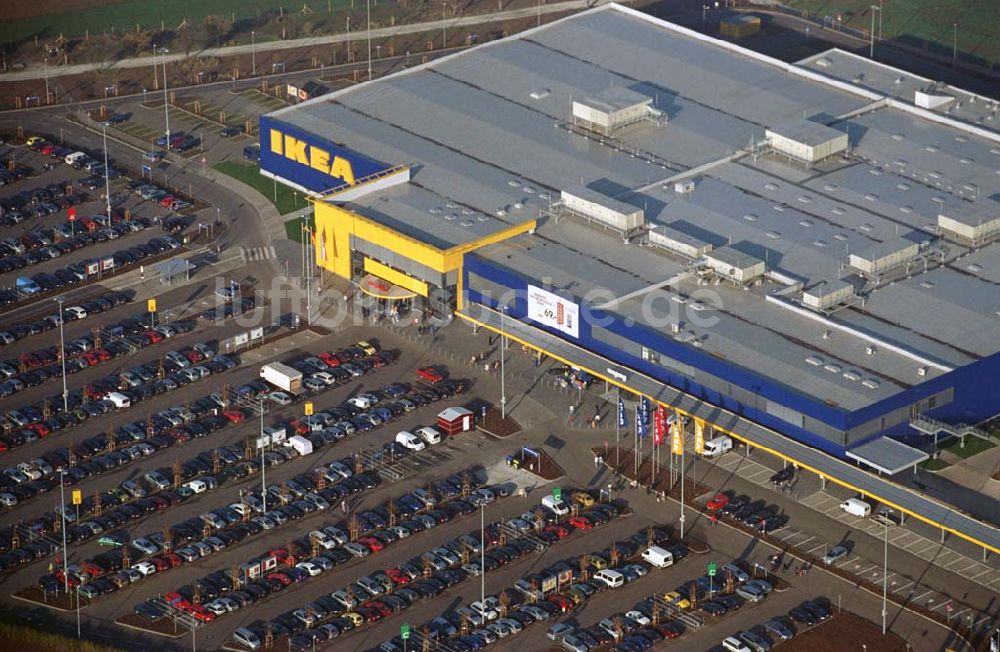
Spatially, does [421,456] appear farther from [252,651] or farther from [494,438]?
[252,651]

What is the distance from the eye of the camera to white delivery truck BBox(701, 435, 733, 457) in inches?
7411

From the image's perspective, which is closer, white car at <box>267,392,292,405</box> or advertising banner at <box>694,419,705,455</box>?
advertising banner at <box>694,419,705,455</box>

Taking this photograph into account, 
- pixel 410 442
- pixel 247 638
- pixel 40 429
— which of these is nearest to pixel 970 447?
pixel 410 442

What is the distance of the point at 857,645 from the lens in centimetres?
16512

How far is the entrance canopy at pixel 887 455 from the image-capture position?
17738cm

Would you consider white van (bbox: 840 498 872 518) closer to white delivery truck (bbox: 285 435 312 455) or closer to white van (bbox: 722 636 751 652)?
white van (bbox: 722 636 751 652)

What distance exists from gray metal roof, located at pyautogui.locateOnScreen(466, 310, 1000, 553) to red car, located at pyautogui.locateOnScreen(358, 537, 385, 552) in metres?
27.6

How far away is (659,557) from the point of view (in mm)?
174250

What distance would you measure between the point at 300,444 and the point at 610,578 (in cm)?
3291

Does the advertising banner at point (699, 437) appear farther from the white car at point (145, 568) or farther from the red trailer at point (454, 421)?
the white car at point (145, 568)

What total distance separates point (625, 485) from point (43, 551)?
4724 cm

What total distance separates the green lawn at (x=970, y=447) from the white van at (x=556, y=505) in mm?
31936

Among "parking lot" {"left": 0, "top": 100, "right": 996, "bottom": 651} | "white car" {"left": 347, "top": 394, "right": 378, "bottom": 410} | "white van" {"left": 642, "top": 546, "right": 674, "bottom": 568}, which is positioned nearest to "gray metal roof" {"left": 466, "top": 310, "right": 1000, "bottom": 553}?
"parking lot" {"left": 0, "top": 100, "right": 996, "bottom": 651}

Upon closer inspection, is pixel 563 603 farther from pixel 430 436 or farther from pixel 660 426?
pixel 430 436
